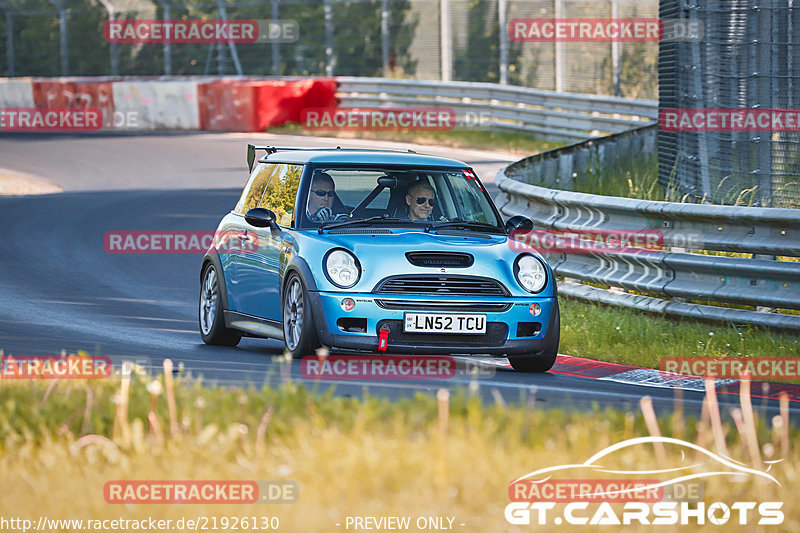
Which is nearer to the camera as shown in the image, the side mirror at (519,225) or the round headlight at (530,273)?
the round headlight at (530,273)

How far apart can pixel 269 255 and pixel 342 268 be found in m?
1.15

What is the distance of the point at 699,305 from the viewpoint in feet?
33.9

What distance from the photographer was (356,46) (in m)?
31.1

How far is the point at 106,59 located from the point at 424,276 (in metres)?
27.2

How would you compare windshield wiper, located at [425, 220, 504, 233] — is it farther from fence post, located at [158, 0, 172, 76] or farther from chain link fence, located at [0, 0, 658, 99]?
fence post, located at [158, 0, 172, 76]

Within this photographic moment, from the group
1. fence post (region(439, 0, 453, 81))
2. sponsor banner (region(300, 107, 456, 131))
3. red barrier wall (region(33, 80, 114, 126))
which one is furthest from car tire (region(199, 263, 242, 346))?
red barrier wall (region(33, 80, 114, 126))

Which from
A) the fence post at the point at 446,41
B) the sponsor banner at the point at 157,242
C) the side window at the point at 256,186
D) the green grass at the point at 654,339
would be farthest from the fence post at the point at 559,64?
the side window at the point at 256,186

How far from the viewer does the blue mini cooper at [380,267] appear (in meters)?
8.89

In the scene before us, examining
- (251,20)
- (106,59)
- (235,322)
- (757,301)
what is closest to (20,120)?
(106,59)

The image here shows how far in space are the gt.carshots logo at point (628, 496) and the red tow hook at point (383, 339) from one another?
3.61 meters

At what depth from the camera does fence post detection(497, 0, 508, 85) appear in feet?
95.8

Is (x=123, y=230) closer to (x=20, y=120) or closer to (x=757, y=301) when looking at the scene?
(x=757, y=301)

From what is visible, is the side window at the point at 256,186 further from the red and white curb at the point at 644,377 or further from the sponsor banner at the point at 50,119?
the sponsor banner at the point at 50,119

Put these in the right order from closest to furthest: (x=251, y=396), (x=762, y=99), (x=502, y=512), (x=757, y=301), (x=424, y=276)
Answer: (x=502, y=512), (x=251, y=396), (x=424, y=276), (x=757, y=301), (x=762, y=99)
